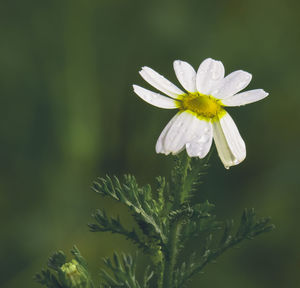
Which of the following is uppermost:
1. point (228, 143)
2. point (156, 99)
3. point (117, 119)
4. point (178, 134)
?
point (117, 119)

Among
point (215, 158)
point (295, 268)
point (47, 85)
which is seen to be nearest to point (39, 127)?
point (47, 85)

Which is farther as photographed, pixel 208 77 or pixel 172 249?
pixel 208 77

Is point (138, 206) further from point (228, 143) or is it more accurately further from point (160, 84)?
point (160, 84)

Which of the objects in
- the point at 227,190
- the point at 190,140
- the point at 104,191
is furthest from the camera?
the point at 227,190

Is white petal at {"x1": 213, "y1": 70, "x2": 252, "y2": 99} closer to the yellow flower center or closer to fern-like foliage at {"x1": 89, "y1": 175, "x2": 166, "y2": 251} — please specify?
the yellow flower center

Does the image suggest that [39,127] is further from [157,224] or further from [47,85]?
[157,224]

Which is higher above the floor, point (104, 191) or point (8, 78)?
point (8, 78)

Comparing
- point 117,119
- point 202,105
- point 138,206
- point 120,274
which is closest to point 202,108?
point 202,105
